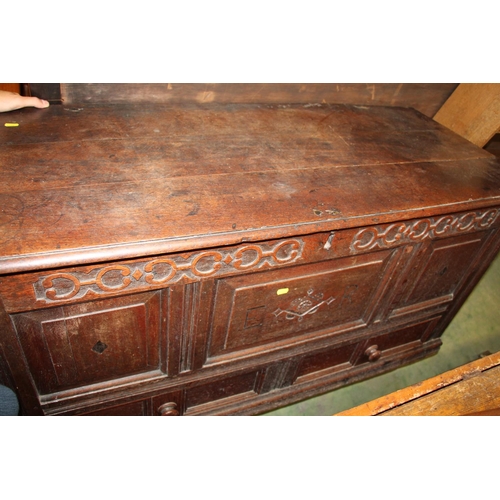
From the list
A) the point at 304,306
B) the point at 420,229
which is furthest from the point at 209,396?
the point at 420,229

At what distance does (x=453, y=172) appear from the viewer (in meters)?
1.46

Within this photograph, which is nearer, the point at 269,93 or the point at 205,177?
the point at 205,177

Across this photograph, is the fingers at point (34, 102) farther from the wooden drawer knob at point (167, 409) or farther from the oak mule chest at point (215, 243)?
the wooden drawer knob at point (167, 409)

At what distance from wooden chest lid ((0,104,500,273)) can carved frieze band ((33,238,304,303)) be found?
0.28 feet

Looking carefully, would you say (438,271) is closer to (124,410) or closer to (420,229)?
(420,229)

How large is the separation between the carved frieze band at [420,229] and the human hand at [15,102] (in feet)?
3.94

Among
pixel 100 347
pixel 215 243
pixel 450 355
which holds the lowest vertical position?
pixel 450 355

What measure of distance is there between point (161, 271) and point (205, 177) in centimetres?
33

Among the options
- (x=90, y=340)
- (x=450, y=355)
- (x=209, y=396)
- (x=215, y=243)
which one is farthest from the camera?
(x=450, y=355)

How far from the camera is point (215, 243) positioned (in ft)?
3.28

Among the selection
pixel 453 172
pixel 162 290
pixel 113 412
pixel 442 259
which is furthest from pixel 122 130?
pixel 442 259

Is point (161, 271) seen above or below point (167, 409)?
above

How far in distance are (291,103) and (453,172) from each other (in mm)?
749

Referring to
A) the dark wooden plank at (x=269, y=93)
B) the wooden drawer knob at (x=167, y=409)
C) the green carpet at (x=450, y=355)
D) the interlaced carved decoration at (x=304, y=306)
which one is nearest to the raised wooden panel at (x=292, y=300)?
the interlaced carved decoration at (x=304, y=306)
